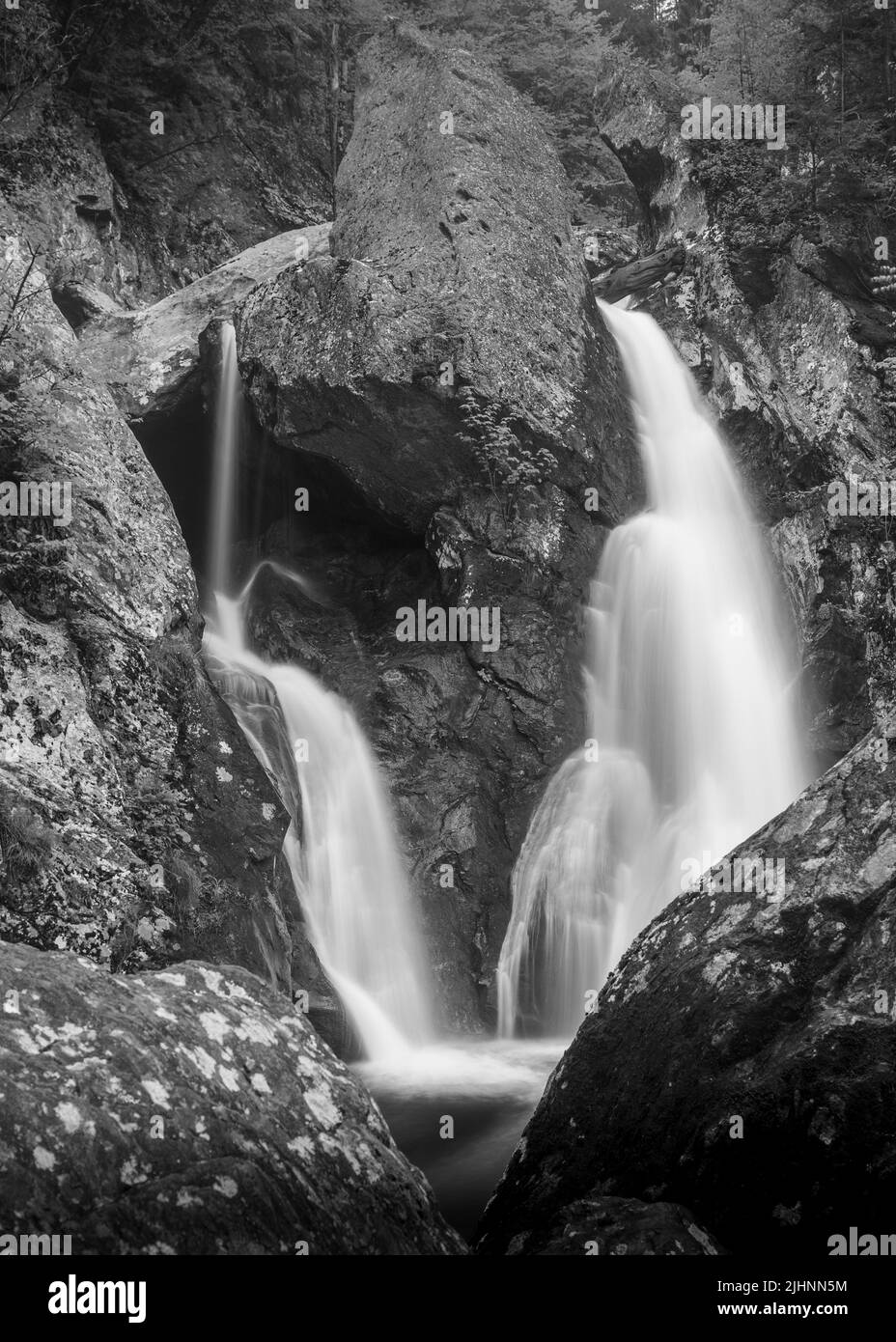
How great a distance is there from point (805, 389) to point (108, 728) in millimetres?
11643

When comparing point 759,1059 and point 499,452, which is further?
point 499,452

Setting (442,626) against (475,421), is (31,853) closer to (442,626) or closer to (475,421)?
(442,626)

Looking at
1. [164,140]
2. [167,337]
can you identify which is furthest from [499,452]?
[164,140]

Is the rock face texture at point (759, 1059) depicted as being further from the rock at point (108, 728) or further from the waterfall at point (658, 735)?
the waterfall at point (658, 735)

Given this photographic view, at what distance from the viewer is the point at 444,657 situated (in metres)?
12.4

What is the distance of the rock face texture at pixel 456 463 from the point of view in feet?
38.8

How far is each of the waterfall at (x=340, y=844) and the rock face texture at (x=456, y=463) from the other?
294mm

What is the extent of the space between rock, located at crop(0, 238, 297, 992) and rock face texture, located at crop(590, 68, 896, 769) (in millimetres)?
7055

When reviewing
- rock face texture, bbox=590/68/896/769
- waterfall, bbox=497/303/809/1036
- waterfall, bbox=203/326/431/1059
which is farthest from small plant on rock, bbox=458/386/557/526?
rock face texture, bbox=590/68/896/769

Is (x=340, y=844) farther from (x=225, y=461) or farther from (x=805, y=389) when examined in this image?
(x=805, y=389)

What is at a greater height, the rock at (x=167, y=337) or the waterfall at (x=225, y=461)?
the rock at (x=167, y=337)

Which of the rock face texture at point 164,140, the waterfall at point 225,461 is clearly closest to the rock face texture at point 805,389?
the waterfall at point 225,461

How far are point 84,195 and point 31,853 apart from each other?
14721 millimetres

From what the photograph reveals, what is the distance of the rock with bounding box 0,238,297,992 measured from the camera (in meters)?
6.82
